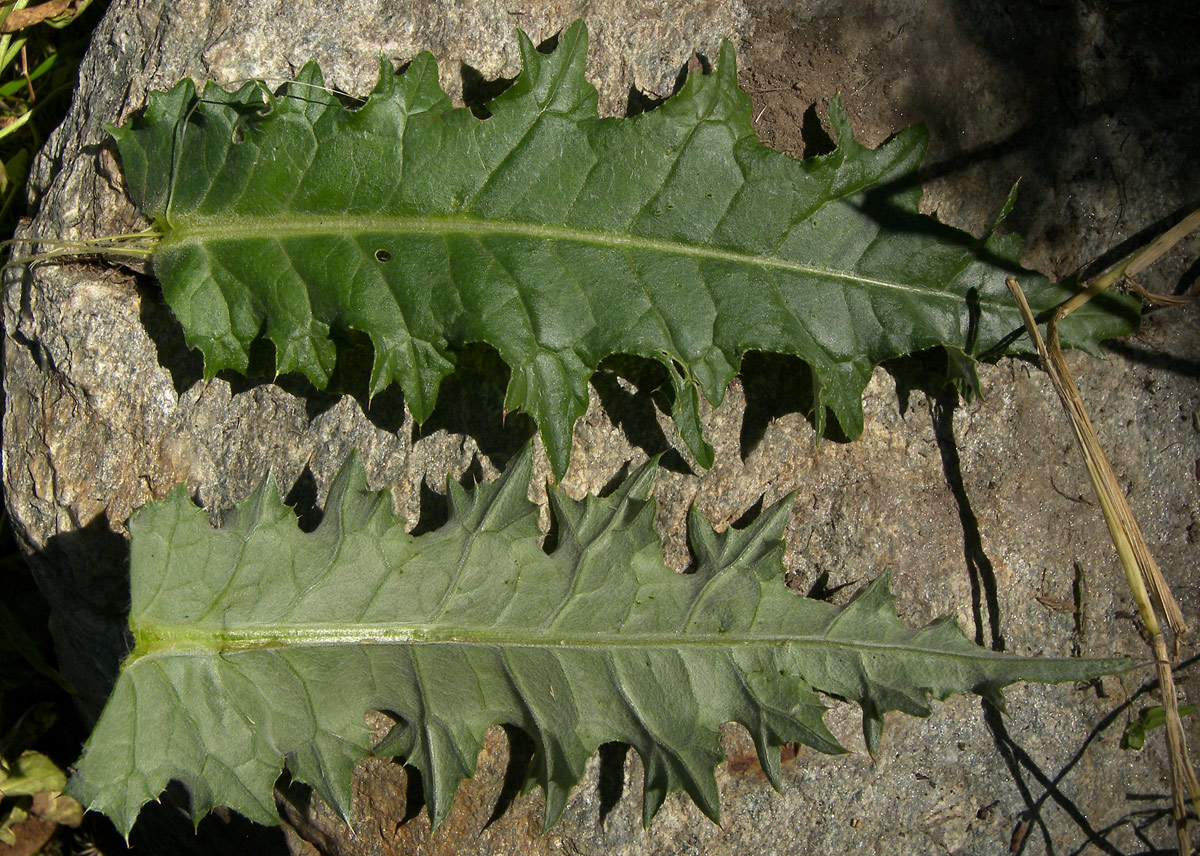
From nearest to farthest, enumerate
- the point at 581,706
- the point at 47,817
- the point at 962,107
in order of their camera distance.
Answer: the point at 581,706 → the point at 962,107 → the point at 47,817

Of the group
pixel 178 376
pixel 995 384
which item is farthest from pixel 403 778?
pixel 995 384

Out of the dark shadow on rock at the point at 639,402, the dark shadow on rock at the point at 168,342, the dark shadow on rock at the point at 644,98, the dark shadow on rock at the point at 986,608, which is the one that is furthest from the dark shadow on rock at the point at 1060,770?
the dark shadow on rock at the point at 168,342

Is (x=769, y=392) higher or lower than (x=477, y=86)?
lower

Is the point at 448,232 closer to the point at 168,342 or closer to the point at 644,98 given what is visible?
the point at 644,98

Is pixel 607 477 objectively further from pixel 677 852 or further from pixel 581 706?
pixel 677 852

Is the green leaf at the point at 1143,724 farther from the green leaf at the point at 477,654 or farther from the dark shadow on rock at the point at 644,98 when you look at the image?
the dark shadow on rock at the point at 644,98

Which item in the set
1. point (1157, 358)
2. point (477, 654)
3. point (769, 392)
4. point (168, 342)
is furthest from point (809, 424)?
point (168, 342)
